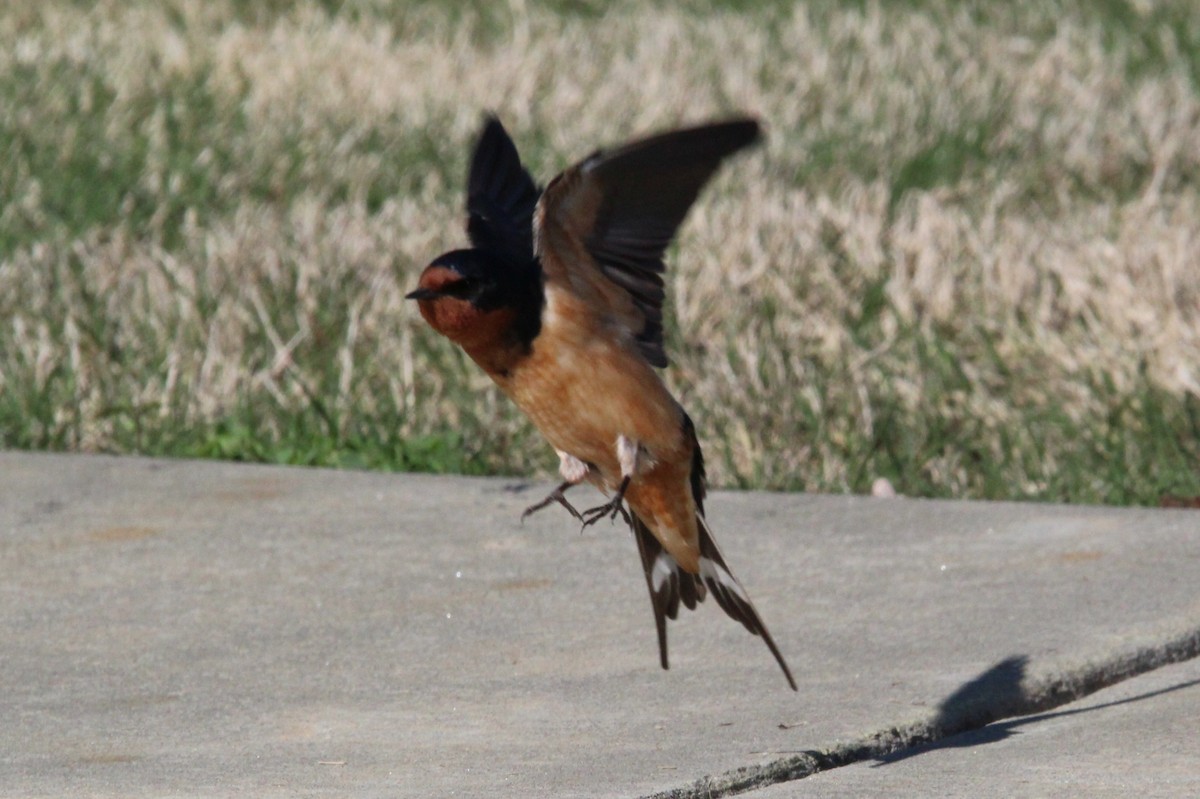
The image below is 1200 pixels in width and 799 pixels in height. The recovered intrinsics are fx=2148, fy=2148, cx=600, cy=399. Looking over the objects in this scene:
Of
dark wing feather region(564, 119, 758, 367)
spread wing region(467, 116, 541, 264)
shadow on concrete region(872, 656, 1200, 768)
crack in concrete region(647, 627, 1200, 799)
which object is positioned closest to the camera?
crack in concrete region(647, 627, 1200, 799)

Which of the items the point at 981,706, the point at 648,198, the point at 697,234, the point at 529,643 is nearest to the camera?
the point at 648,198

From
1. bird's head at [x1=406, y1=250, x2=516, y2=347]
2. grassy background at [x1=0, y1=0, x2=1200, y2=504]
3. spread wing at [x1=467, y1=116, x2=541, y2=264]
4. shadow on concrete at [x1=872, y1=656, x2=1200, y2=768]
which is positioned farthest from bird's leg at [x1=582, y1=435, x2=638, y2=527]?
grassy background at [x1=0, y1=0, x2=1200, y2=504]

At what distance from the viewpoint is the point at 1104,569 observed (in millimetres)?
4492

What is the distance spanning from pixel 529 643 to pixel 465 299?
38.7 inches

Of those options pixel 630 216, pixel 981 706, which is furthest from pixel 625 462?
pixel 981 706

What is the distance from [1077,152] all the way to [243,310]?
3.73 metres

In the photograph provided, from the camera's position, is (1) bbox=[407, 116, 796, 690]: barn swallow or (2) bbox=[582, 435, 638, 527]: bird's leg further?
(2) bbox=[582, 435, 638, 527]: bird's leg

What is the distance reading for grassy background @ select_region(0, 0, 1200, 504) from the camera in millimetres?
6027

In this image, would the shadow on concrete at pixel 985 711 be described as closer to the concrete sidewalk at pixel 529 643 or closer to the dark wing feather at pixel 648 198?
the concrete sidewalk at pixel 529 643

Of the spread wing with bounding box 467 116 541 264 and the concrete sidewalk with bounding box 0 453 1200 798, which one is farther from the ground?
the spread wing with bounding box 467 116 541 264

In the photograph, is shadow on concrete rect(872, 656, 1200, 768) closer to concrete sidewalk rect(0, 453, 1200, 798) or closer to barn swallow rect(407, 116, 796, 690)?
concrete sidewalk rect(0, 453, 1200, 798)

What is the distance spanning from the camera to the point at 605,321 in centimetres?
374

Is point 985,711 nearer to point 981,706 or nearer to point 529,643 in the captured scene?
point 981,706

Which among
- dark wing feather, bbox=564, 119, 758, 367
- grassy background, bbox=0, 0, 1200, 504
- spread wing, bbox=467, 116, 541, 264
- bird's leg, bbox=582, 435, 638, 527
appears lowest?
grassy background, bbox=0, 0, 1200, 504
